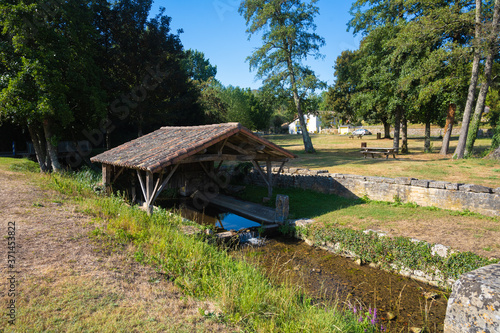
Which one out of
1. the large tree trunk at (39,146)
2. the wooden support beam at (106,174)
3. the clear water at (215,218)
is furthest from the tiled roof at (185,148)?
the large tree trunk at (39,146)

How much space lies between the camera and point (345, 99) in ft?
111

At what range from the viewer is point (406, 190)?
10234mm

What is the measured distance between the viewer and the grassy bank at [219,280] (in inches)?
157

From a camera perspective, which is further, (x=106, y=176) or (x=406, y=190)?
(x=106, y=176)

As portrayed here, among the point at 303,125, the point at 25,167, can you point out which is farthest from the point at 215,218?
the point at 303,125

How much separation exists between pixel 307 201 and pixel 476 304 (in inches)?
320

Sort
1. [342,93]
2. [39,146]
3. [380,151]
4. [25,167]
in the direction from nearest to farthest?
[25,167], [39,146], [380,151], [342,93]

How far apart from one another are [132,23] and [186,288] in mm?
23662

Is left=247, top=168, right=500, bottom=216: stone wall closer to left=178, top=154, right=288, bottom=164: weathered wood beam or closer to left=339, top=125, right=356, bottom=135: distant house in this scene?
left=178, top=154, right=288, bottom=164: weathered wood beam

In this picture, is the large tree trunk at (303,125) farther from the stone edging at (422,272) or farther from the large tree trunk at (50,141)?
the stone edging at (422,272)

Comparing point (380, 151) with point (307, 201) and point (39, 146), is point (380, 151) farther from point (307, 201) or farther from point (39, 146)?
point (39, 146)

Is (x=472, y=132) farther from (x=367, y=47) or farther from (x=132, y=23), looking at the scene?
(x=132, y=23)

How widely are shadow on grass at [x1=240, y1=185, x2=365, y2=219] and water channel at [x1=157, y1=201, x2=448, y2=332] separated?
182 cm

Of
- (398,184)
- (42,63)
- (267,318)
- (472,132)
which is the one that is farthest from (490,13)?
(42,63)
